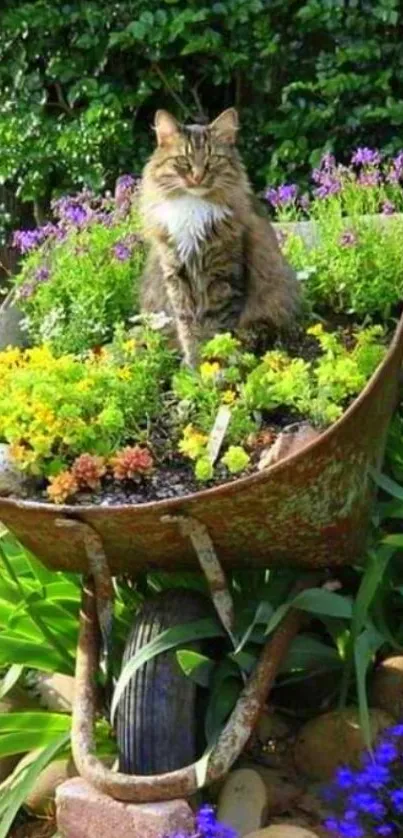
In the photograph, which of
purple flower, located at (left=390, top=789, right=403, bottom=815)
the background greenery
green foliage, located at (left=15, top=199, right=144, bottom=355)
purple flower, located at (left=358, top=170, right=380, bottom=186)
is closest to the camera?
purple flower, located at (left=390, top=789, right=403, bottom=815)

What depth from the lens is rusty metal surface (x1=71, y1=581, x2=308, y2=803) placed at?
2.29 metres

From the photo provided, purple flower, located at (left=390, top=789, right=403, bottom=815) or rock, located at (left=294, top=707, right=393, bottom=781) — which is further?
rock, located at (left=294, top=707, right=393, bottom=781)

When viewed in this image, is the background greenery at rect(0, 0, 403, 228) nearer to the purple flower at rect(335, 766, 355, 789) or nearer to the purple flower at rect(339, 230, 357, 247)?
the purple flower at rect(339, 230, 357, 247)

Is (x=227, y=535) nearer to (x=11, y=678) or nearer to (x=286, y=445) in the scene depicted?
(x=286, y=445)

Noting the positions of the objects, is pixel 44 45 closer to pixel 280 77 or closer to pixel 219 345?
pixel 280 77

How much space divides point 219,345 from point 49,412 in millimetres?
396

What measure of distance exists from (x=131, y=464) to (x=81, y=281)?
2.70 feet

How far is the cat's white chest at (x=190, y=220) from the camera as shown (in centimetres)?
290

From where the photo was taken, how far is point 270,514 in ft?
7.64

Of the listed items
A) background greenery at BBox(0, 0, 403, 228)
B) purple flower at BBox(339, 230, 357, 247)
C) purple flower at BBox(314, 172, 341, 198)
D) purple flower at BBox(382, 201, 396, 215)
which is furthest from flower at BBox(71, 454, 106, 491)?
background greenery at BBox(0, 0, 403, 228)

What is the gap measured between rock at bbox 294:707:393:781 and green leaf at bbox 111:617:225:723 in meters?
0.28

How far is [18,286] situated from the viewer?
3326mm

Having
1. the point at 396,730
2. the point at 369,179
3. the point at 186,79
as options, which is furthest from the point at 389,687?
the point at 186,79

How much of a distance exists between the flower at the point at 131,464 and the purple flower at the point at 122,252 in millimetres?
897
